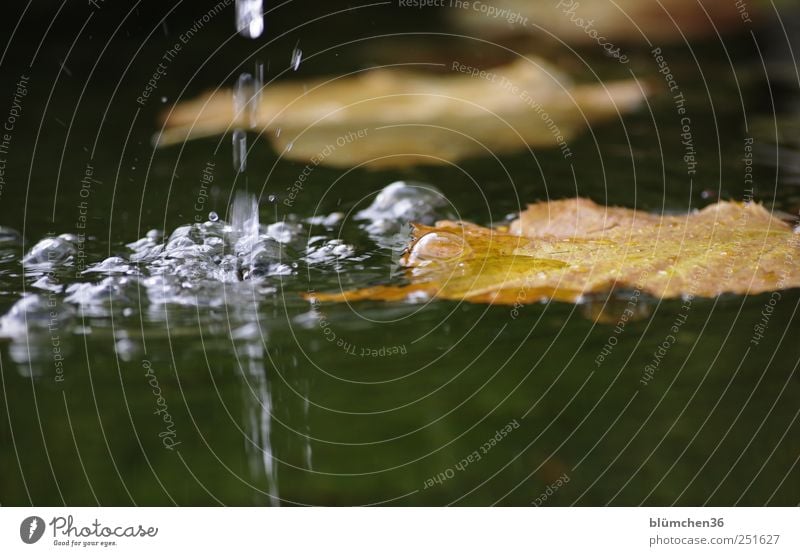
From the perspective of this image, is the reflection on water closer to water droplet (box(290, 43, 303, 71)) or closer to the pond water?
the pond water

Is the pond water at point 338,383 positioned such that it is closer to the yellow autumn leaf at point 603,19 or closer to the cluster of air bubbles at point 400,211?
the cluster of air bubbles at point 400,211

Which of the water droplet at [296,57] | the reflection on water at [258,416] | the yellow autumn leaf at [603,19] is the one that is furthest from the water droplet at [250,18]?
the reflection on water at [258,416]

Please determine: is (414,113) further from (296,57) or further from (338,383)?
(338,383)

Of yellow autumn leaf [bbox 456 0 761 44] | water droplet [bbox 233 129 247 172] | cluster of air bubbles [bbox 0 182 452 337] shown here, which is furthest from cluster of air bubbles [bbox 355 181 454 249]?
yellow autumn leaf [bbox 456 0 761 44]

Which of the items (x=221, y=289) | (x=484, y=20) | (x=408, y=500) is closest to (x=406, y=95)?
(x=484, y=20)

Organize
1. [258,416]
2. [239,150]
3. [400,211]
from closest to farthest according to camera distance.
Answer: [258,416], [400,211], [239,150]

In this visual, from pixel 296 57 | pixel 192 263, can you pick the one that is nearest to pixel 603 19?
pixel 296 57
